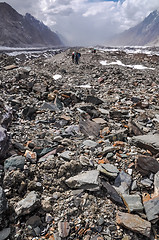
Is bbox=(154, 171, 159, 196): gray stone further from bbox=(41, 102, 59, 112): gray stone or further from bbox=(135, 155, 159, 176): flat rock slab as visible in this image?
bbox=(41, 102, 59, 112): gray stone

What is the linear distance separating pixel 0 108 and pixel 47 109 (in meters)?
1.64

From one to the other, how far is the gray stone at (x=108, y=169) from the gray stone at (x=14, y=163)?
1.54m

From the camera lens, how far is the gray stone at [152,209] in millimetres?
2586

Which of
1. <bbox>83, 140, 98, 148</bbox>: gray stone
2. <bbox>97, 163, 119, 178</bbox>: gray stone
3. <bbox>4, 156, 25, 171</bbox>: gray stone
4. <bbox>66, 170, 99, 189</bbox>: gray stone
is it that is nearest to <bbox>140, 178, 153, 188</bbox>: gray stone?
<bbox>97, 163, 119, 178</bbox>: gray stone

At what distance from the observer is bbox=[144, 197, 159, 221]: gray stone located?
102 inches

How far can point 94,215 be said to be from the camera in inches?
100.0

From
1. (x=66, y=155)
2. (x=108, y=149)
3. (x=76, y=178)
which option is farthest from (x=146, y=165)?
(x=66, y=155)

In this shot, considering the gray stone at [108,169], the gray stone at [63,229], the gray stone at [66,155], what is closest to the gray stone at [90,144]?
the gray stone at [66,155]

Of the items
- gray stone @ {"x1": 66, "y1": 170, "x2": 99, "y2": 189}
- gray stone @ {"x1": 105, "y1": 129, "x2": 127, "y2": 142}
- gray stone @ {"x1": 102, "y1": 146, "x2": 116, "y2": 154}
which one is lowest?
gray stone @ {"x1": 66, "y1": 170, "x2": 99, "y2": 189}

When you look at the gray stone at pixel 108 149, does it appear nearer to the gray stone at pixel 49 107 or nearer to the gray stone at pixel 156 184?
the gray stone at pixel 156 184

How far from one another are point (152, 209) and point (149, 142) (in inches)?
71.1

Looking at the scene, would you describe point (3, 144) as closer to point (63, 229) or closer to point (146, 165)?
point (63, 229)

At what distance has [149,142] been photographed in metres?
4.14

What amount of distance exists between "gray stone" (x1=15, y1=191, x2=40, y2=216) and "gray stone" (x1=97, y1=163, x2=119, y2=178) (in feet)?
4.47
